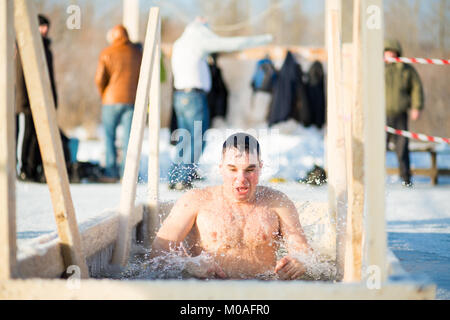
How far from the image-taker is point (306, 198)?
4590mm

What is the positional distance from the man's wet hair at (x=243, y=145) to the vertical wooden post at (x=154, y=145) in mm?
949

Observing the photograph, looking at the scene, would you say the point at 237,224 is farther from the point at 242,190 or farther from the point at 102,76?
the point at 102,76

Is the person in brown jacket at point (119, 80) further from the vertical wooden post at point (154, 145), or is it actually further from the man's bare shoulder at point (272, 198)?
the man's bare shoulder at point (272, 198)

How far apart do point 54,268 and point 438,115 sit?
14.3 meters

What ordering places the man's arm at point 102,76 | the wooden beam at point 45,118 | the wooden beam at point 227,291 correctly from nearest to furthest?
the wooden beam at point 227,291 < the wooden beam at point 45,118 < the man's arm at point 102,76

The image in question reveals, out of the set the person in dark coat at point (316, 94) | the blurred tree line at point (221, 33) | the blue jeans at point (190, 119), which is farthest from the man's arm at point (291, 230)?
the blurred tree line at point (221, 33)

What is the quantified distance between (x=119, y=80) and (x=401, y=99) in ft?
11.4

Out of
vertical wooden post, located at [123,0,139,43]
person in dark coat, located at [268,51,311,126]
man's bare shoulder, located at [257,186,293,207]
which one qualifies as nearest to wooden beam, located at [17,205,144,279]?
man's bare shoulder, located at [257,186,293,207]

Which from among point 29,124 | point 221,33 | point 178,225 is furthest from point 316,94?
point 221,33

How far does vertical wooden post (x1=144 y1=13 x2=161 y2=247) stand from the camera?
11.7 ft

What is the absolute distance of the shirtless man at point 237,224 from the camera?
2.62 m
